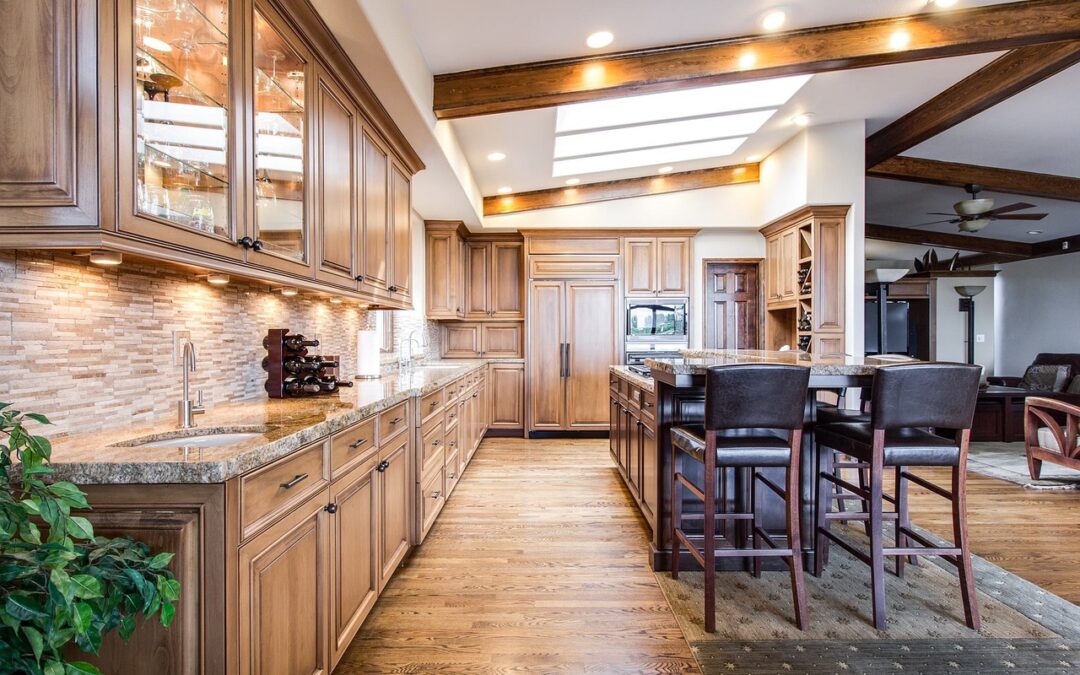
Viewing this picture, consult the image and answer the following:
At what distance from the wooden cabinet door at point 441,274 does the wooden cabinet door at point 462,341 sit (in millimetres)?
586

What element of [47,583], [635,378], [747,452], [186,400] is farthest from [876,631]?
[186,400]

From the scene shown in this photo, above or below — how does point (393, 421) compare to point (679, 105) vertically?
below

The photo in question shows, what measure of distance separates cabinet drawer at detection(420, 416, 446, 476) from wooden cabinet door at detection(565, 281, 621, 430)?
2.77 m

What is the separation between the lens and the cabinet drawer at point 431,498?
9.05 ft

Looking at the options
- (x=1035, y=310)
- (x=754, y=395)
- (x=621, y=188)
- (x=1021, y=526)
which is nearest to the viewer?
(x=754, y=395)

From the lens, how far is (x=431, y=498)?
298 cm

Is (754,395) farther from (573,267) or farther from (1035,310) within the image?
(1035,310)

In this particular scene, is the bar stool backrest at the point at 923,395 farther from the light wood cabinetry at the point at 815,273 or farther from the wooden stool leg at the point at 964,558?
the light wood cabinetry at the point at 815,273

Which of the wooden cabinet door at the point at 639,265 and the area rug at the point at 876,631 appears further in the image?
the wooden cabinet door at the point at 639,265

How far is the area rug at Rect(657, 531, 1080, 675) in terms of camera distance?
1854mm

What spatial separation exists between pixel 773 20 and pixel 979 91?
2.03 m

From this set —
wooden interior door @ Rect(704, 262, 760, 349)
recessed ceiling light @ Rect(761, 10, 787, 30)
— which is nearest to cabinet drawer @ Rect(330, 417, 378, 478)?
recessed ceiling light @ Rect(761, 10, 787, 30)

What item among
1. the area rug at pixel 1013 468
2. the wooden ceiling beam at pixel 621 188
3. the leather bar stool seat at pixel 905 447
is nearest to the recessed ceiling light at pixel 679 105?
the wooden ceiling beam at pixel 621 188

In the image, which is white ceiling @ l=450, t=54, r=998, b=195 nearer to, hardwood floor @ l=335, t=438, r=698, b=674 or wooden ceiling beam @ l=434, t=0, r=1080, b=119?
wooden ceiling beam @ l=434, t=0, r=1080, b=119
